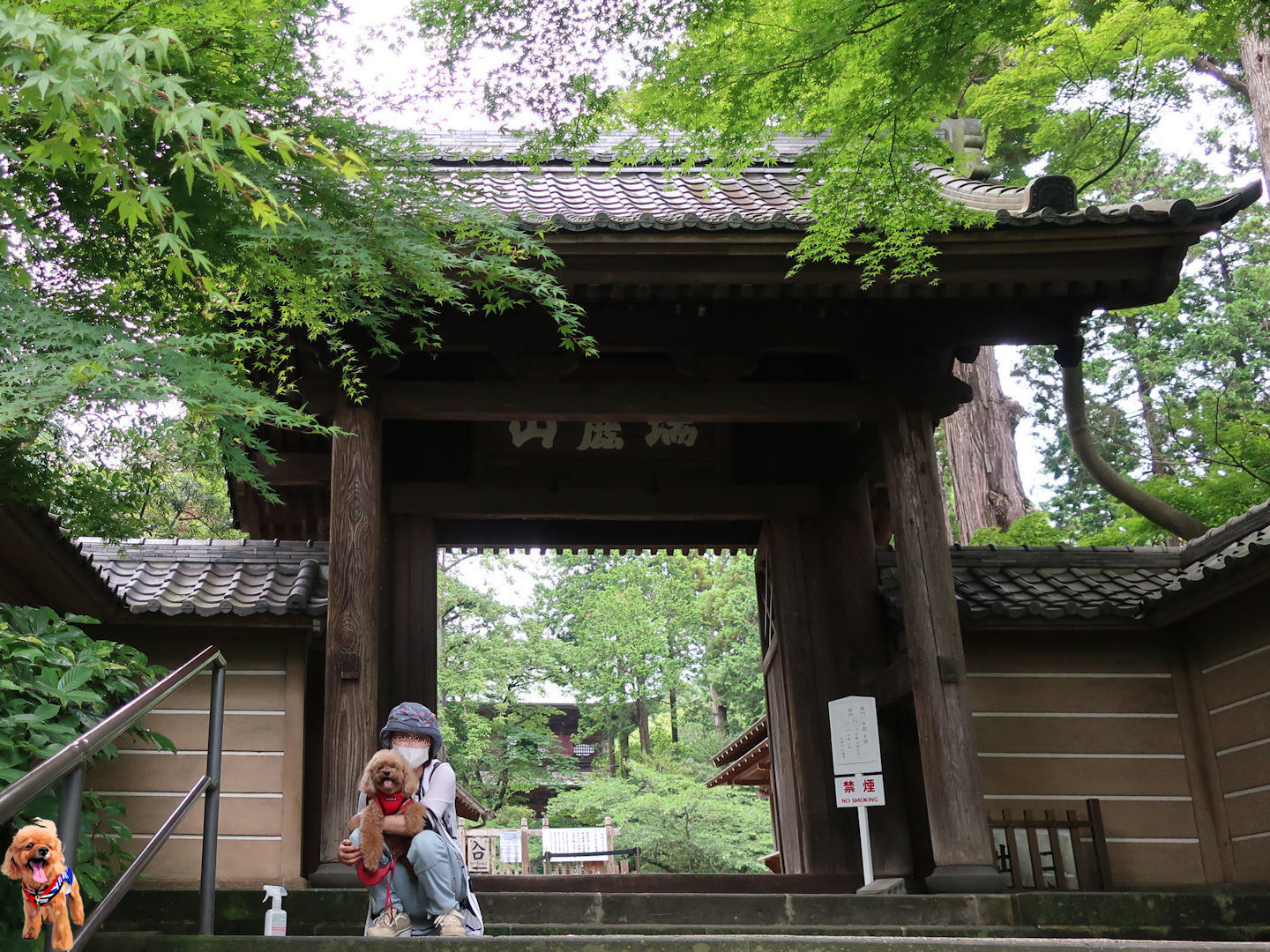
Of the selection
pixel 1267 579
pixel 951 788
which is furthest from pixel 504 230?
pixel 1267 579

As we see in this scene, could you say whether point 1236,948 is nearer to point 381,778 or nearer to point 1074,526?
point 381,778

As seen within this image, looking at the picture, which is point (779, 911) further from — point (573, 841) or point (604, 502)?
point (573, 841)

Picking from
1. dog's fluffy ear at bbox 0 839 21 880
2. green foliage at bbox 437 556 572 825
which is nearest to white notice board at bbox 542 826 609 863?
green foliage at bbox 437 556 572 825

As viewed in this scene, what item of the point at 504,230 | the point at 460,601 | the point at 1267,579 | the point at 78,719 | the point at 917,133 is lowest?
the point at 78,719

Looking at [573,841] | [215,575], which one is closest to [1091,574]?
[215,575]

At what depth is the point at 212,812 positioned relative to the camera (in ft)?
14.4

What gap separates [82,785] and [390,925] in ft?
4.72

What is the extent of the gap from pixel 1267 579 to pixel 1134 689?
5.42ft

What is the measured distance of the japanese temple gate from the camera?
20.8 ft

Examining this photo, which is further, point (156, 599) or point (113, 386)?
point (156, 599)

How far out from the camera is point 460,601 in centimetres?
2627

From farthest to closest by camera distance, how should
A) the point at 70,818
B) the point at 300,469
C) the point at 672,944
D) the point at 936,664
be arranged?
the point at 300,469, the point at 936,664, the point at 672,944, the point at 70,818

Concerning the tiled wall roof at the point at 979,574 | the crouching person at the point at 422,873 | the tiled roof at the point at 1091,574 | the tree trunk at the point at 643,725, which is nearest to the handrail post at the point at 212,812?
the crouching person at the point at 422,873

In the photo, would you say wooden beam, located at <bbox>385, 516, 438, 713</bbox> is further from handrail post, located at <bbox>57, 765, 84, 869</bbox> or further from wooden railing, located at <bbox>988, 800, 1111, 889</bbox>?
handrail post, located at <bbox>57, 765, 84, 869</bbox>
